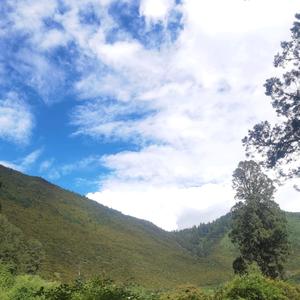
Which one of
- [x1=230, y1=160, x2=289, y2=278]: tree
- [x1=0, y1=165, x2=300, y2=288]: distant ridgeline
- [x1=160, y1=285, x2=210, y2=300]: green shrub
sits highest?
[x1=0, y1=165, x2=300, y2=288]: distant ridgeline

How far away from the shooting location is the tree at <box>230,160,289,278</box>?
45.8 meters

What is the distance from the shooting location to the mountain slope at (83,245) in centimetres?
12693

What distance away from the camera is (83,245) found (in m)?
145

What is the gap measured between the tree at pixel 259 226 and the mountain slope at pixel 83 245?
65.1m

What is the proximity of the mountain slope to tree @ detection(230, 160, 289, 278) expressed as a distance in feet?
213

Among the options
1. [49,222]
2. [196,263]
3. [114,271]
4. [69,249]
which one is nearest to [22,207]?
[49,222]

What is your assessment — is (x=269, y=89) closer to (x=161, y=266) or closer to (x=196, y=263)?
(x=161, y=266)

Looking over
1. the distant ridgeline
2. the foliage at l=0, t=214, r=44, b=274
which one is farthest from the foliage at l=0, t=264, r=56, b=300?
the distant ridgeline

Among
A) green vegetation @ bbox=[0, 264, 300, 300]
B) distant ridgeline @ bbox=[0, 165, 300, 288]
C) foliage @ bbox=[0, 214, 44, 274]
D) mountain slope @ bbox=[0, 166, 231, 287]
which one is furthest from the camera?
mountain slope @ bbox=[0, 166, 231, 287]

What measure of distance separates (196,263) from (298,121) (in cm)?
17537

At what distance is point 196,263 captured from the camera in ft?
639

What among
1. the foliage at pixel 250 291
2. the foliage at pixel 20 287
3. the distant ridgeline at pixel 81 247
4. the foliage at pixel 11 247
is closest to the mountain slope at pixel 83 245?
the distant ridgeline at pixel 81 247

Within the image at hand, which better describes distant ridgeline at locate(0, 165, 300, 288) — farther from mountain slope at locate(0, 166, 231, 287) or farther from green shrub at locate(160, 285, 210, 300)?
green shrub at locate(160, 285, 210, 300)

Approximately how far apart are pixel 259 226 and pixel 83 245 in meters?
106
